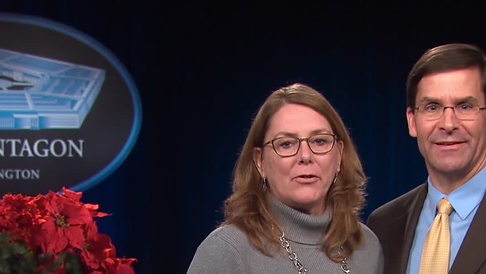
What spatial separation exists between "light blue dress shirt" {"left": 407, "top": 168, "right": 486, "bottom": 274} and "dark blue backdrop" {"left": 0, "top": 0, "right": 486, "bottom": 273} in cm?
393

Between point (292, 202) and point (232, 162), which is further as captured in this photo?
point (232, 162)

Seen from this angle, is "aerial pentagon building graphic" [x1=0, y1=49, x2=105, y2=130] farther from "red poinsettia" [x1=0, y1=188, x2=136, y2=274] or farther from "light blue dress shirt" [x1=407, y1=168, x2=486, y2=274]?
"red poinsettia" [x1=0, y1=188, x2=136, y2=274]

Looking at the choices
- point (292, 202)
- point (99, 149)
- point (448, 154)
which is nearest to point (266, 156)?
point (292, 202)

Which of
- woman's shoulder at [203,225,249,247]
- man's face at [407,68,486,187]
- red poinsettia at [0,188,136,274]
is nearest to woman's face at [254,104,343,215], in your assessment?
woman's shoulder at [203,225,249,247]

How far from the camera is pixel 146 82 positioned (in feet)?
19.5

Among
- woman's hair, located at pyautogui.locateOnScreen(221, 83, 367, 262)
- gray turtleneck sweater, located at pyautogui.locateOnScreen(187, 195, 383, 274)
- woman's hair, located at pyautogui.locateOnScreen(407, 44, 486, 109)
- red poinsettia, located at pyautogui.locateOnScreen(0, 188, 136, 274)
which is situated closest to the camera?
red poinsettia, located at pyautogui.locateOnScreen(0, 188, 136, 274)

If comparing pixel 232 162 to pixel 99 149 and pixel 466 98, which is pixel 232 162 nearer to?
pixel 99 149

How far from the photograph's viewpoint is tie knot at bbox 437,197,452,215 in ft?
6.81

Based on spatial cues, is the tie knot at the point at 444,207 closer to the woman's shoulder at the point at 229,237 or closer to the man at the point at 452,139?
the man at the point at 452,139

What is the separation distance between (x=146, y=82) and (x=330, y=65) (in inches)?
58.0

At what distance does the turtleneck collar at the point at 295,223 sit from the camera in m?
2.00

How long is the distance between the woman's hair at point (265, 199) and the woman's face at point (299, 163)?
2cm

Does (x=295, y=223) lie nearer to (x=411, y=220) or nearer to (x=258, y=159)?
(x=258, y=159)

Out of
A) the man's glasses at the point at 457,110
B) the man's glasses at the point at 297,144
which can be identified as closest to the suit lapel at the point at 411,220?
the man's glasses at the point at 457,110
